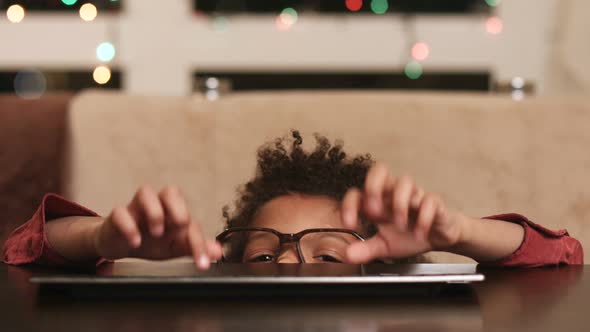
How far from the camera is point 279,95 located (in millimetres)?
1612

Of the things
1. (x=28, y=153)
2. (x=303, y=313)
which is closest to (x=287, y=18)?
(x=28, y=153)

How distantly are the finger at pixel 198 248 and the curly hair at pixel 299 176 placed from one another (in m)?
0.57

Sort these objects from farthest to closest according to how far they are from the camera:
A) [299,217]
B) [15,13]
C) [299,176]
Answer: [15,13] < [299,176] < [299,217]

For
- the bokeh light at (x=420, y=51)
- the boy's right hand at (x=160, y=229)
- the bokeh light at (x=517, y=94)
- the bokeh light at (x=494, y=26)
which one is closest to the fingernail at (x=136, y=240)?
the boy's right hand at (x=160, y=229)

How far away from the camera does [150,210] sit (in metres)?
0.64

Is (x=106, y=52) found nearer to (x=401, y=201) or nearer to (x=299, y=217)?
(x=299, y=217)

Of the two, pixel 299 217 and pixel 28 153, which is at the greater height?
pixel 28 153

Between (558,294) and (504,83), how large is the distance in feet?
3.81

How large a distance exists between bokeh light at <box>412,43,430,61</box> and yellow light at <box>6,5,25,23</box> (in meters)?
1.17

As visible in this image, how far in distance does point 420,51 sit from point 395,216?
166 cm

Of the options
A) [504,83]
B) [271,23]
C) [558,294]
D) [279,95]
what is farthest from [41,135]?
[558,294]

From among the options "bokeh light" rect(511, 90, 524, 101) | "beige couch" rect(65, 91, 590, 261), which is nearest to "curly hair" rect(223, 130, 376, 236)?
"beige couch" rect(65, 91, 590, 261)

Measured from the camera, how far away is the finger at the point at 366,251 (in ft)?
2.19

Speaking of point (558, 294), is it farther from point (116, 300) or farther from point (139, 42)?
point (139, 42)
